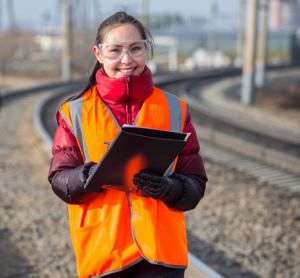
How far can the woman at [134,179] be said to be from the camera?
2.57m

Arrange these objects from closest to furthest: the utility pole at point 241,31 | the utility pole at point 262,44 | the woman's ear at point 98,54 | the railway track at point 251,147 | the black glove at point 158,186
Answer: the black glove at point 158,186 < the woman's ear at point 98,54 < the railway track at point 251,147 < the utility pole at point 262,44 < the utility pole at point 241,31

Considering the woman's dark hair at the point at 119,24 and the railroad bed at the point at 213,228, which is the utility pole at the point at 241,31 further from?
the woman's dark hair at the point at 119,24

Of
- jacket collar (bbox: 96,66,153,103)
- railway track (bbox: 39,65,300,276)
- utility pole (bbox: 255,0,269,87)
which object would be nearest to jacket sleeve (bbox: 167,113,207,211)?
jacket collar (bbox: 96,66,153,103)

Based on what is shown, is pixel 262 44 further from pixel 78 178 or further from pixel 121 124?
pixel 78 178

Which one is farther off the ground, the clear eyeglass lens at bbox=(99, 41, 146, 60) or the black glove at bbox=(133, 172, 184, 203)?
the clear eyeglass lens at bbox=(99, 41, 146, 60)

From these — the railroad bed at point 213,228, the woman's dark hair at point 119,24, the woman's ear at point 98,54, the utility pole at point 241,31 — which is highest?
the woman's dark hair at point 119,24

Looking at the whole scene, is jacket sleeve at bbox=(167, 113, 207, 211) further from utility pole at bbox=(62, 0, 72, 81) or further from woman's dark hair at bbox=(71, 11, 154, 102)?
utility pole at bbox=(62, 0, 72, 81)

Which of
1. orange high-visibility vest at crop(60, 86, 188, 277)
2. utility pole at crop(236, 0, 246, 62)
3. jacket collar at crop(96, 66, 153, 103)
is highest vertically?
jacket collar at crop(96, 66, 153, 103)

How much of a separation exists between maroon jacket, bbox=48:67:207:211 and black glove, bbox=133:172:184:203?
0.19 feet

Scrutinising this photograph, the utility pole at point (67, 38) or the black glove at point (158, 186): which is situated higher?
the black glove at point (158, 186)

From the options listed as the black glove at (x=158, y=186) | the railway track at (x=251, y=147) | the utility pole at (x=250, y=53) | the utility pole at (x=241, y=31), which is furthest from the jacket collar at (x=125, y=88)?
the utility pole at (x=241, y=31)

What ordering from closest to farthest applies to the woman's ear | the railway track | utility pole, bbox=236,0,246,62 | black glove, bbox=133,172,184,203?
black glove, bbox=133,172,184,203, the woman's ear, the railway track, utility pole, bbox=236,0,246,62

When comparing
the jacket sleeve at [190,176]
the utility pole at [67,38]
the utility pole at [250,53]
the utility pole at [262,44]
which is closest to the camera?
the jacket sleeve at [190,176]

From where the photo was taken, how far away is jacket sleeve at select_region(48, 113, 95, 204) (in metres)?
2.56
